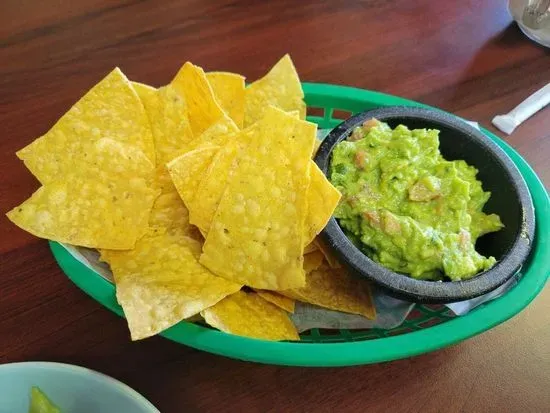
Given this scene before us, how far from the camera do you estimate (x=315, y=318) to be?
1106 millimetres

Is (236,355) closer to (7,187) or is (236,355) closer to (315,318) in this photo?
(315,318)

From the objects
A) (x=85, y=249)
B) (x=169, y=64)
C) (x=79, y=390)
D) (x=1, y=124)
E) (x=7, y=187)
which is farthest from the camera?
(x=169, y=64)

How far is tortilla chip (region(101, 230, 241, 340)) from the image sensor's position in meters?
0.91

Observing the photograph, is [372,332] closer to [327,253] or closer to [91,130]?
[327,253]

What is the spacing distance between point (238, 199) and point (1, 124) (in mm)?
703

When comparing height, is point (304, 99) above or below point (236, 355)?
above

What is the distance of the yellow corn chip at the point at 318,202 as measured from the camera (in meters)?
0.98

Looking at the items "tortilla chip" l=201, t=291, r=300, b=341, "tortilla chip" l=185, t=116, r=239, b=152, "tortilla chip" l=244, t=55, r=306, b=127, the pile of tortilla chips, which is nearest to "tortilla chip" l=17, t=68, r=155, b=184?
the pile of tortilla chips

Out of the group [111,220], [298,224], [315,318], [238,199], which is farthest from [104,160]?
[315,318]

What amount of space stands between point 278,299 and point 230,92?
19.3 inches

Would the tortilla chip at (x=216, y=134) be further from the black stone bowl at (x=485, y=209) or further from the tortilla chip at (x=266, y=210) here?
the black stone bowl at (x=485, y=209)

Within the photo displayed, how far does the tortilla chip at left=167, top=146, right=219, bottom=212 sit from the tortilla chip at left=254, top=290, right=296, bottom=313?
216mm

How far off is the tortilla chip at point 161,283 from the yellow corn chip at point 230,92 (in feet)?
1.11

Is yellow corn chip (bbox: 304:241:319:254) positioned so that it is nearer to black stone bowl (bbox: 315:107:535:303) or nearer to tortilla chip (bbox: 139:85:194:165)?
black stone bowl (bbox: 315:107:535:303)
